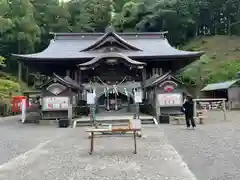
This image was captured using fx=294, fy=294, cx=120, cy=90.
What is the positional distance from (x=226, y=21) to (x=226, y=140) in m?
43.8

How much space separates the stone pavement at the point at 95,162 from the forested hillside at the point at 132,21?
30.3 m

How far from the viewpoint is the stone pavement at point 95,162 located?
4.71 metres

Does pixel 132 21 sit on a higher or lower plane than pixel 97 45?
higher

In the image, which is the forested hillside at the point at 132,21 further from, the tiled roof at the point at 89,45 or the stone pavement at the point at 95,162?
the stone pavement at the point at 95,162

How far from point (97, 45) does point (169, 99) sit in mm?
7373

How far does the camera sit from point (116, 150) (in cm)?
697

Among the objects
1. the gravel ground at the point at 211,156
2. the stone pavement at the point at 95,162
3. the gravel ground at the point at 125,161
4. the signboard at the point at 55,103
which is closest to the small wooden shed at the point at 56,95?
the signboard at the point at 55,103

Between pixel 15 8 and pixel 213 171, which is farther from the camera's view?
pixel 15 8

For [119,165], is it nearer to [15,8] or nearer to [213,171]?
[213,171]

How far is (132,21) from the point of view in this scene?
47.2 m

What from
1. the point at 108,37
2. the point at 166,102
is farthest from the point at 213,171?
the point at 108,37

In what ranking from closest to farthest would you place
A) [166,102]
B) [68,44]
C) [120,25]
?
[166,102], [68,44], [120,25]

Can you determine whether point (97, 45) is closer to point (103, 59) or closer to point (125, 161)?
point (103, 59)

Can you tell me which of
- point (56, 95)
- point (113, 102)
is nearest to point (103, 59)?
point (113, 102)
